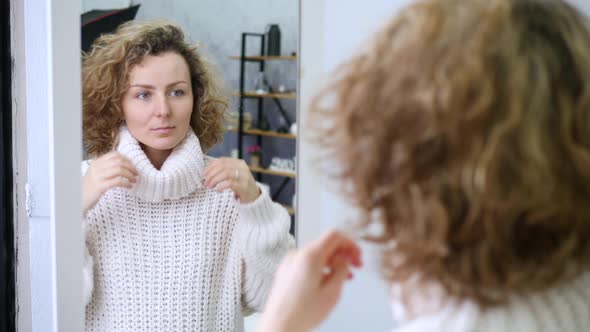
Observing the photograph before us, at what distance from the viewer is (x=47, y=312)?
1233 mm

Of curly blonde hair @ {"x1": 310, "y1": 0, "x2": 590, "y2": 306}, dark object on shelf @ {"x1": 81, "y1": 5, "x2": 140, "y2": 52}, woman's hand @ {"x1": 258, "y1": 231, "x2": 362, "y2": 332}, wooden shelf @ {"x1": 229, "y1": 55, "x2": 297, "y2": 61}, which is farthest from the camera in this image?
wooden shelf @ {"x1": 229, "y1": 55, "x2": 297, "y2": 61}

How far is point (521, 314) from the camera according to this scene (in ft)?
1.61

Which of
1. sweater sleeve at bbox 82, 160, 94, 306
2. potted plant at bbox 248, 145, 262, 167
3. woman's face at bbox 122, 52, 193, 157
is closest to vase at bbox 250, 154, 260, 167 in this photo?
potted plant at bbox 248, 145, 262, 167

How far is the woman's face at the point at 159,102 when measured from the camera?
93 centimetres

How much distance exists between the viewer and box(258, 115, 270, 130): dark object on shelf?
103cm

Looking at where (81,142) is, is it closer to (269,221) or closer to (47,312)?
(269,221)

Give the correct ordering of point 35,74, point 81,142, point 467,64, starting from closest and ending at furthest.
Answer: point 467,64 → point 81,142 → point 35,74

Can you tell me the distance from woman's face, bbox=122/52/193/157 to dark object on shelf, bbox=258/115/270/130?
128 mm

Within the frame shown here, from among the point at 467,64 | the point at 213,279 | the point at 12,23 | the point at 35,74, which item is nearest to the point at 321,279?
the point at 467,64

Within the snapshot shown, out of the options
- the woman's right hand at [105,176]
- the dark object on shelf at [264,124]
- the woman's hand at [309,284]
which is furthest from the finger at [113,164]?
the woman's hand at [309,284]

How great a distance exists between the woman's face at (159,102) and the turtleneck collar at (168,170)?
0.01 meters

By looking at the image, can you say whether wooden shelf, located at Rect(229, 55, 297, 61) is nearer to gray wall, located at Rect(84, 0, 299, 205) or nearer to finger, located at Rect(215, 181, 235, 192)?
gray wall, located at Rect(84, 0, 299, 205)

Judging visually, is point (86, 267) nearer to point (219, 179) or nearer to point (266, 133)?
point (219, 179)

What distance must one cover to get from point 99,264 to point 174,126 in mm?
235
